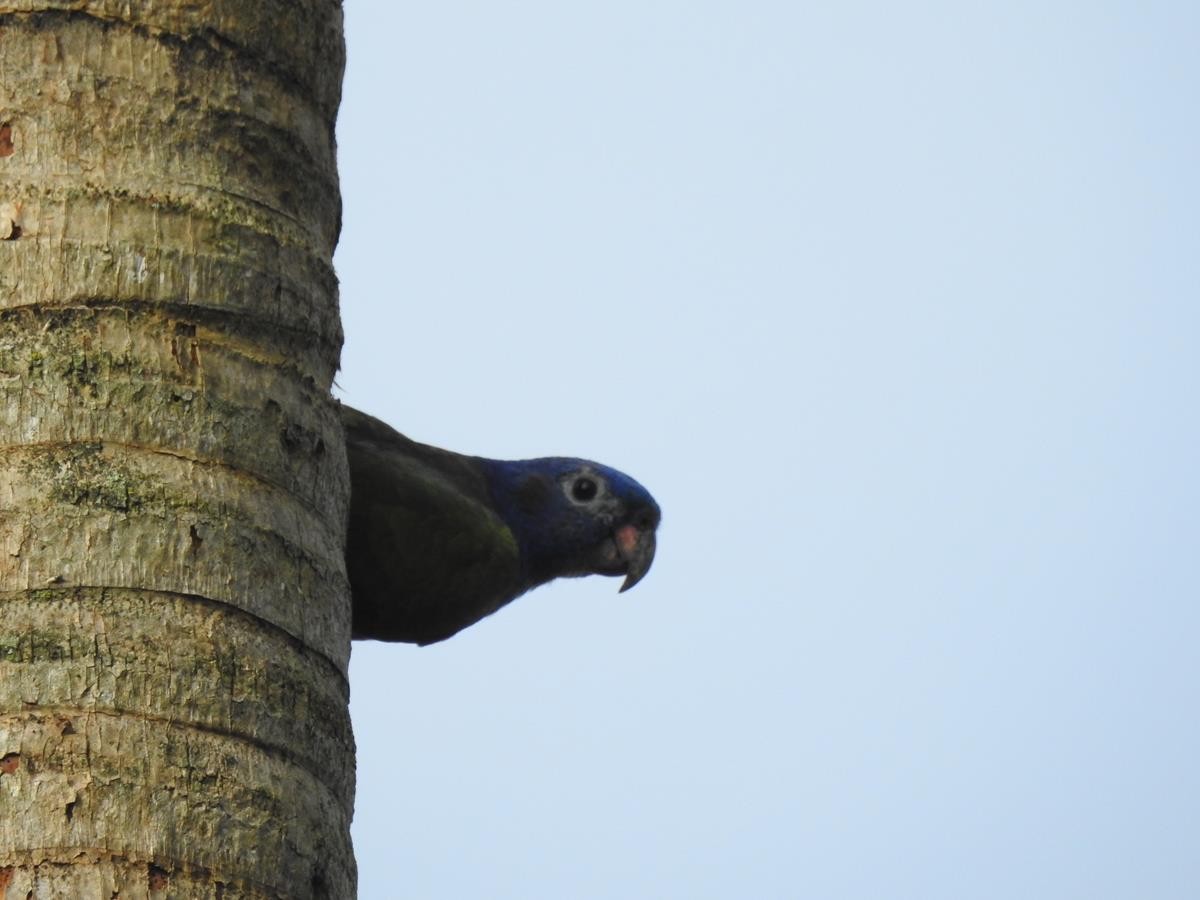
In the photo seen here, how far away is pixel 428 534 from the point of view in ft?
17.3

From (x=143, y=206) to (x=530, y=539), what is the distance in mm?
3816

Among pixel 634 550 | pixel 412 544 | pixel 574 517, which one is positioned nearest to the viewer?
pixel 412 544

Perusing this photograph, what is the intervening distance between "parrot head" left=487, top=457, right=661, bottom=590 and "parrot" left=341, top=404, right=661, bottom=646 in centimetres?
1

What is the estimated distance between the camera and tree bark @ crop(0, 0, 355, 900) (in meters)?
2.63

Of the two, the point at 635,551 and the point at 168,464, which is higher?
the point at 635,551

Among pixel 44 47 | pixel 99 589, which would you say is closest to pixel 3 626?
pixel 99 589

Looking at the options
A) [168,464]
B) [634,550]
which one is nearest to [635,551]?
[634,550]

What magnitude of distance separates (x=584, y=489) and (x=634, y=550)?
1.29 ft

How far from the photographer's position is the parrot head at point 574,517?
6.74 m

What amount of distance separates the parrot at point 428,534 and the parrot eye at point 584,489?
255 millimetres

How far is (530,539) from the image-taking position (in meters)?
6.74

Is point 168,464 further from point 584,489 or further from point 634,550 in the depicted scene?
point 634,550

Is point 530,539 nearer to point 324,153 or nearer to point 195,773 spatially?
point 324,153

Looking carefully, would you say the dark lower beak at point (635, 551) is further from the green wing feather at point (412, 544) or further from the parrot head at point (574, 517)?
the green wing feather at point (412, 544)
